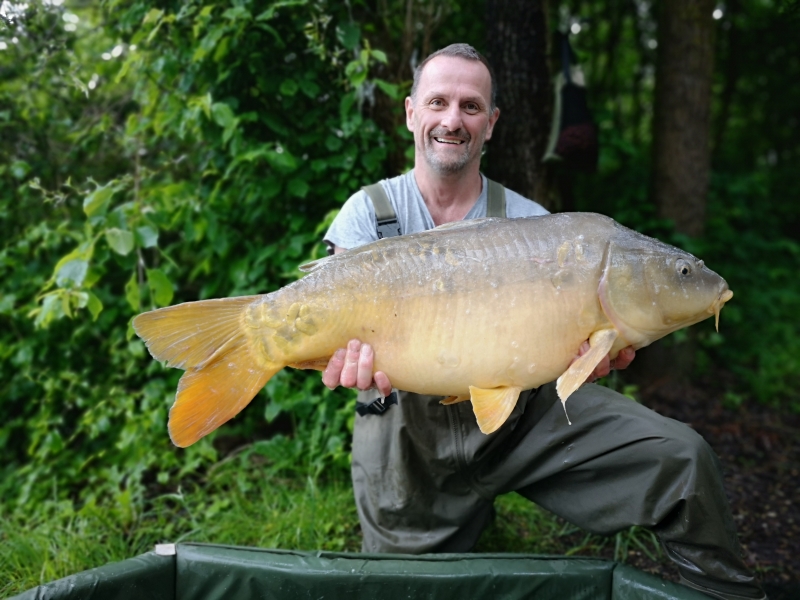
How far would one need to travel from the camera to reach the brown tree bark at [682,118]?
3.50 metres

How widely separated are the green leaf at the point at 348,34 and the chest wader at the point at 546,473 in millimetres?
840

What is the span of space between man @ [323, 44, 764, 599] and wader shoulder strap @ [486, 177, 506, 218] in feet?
0.08

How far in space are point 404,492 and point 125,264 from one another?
52.1 inches

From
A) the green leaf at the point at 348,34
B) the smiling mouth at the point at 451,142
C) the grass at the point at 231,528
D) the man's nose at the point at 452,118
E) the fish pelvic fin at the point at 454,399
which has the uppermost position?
the green leaf at the point at 348,34

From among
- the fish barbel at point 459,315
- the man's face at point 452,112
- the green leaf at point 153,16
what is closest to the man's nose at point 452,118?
the man's face at point 452,112

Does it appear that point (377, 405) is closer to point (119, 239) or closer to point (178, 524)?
point (178, 524)

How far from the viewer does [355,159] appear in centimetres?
266

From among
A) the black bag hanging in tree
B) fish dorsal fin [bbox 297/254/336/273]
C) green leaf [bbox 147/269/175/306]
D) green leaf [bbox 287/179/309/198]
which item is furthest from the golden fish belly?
the black bag hanging in tree

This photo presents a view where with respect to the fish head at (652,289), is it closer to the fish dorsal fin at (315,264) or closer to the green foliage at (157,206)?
the fish dorsal fin at (315,264)

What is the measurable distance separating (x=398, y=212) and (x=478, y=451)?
2.31ft

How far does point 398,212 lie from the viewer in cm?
199

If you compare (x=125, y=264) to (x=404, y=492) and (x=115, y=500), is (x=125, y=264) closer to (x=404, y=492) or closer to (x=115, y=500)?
(x=115, y=500)

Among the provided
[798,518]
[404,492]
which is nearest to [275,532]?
[404,492]

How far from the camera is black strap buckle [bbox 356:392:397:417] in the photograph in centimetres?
190
